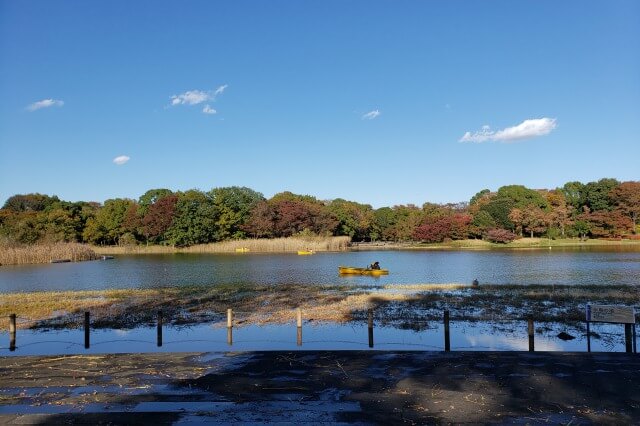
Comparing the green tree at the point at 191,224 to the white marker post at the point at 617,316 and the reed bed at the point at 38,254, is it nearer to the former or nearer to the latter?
the reed bed at the point at 38,254

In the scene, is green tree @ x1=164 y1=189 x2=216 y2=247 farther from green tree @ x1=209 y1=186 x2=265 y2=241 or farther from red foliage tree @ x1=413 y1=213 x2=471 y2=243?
red foliage tree @ x1=413 y1=213 x2=471 y2=243

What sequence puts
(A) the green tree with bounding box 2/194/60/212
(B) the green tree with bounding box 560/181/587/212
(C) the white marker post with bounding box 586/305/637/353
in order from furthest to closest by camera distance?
(A) the green tree with bounding box 2/194/60/212 < (B) the green tree with bounding box 560/181/587/212 < (C) the white marker post with bounding box 586/305/637/353

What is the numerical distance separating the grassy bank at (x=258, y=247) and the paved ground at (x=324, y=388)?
61771 mm

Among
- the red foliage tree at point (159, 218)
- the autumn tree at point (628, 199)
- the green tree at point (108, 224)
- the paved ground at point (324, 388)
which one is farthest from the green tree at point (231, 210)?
the paved ground at point (324, 388)

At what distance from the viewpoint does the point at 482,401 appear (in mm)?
7715

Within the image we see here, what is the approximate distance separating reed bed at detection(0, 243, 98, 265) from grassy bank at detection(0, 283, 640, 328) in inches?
1227

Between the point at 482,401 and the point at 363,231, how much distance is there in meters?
93.4

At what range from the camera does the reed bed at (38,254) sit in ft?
170

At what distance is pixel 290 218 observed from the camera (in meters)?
85.3

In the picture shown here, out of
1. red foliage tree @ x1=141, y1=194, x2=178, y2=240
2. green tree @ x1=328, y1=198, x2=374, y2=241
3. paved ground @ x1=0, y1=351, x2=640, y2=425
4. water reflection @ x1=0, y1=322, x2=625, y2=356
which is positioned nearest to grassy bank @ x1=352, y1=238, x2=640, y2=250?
green tree @ x1=328, y1=198, x2=374, y2=241

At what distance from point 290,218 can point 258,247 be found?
13416 mm

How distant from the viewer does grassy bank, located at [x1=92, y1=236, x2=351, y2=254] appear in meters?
73.2

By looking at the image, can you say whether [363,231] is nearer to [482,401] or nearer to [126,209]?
[126,209]

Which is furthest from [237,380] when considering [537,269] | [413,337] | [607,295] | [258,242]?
[258,242]
